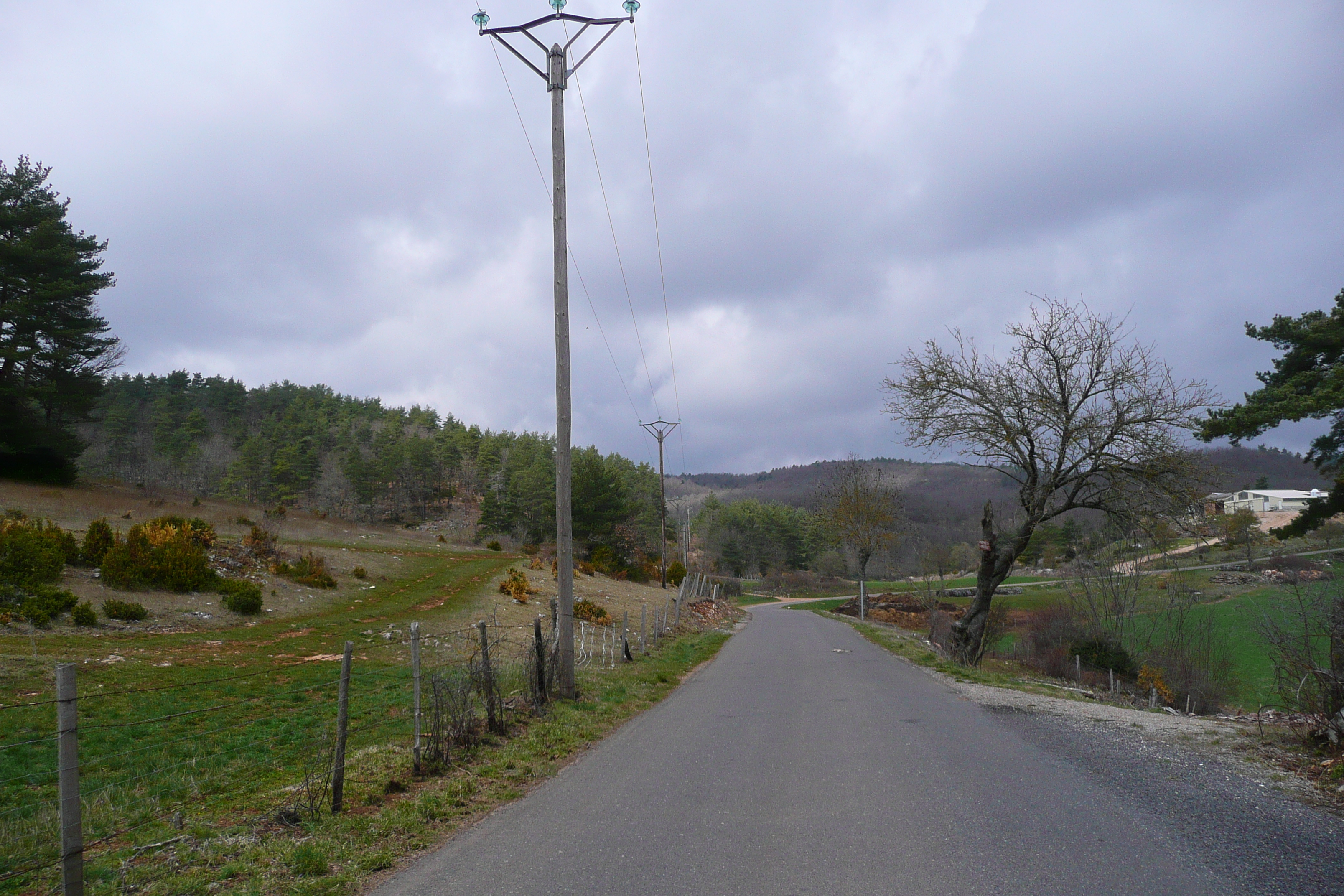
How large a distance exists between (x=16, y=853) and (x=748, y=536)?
10529 cm

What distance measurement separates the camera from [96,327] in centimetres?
4238

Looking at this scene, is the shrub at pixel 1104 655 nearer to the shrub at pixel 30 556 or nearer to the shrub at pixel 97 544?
the shrub at pixel 30 556

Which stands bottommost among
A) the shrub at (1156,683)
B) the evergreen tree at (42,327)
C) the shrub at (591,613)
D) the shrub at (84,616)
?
the shrub at (1156,683)

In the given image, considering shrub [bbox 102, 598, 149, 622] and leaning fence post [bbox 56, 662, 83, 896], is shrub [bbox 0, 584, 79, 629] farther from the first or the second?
leaning fence post [bbox 56, 662, 83, 896]

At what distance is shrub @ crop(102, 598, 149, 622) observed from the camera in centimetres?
1894

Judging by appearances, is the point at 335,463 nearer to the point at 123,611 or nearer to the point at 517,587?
the point at 517,587

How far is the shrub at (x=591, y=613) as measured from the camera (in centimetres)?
2718

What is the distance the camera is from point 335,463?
3428 inches

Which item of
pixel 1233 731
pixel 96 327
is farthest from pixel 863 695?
pixel 96 327

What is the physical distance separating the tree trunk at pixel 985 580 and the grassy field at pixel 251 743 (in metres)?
6.99

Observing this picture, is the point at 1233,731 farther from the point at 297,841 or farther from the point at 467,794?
the point at 297,841

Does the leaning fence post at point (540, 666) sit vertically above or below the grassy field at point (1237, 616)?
above

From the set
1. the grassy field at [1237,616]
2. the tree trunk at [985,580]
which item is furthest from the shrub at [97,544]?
the grassy field at [1237,616]

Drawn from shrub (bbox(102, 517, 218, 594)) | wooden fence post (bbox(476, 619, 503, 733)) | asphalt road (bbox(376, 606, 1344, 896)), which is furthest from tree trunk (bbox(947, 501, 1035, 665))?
shrub (bbox(102, 517, 218, 594))
